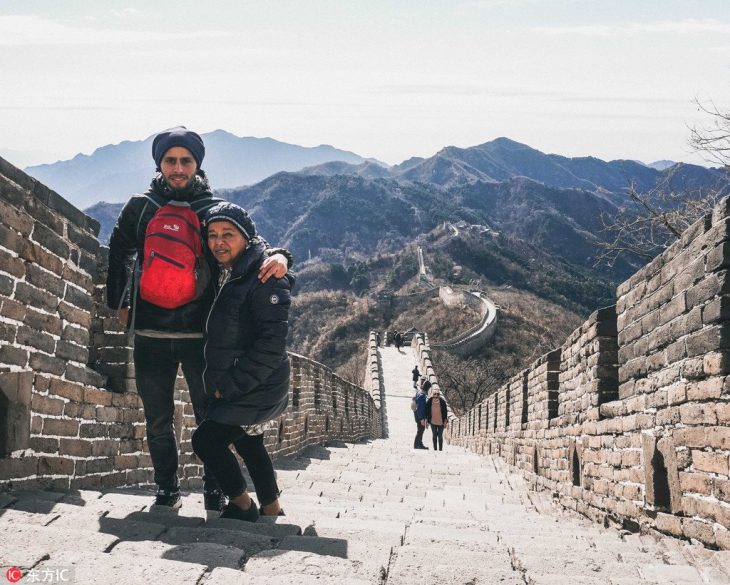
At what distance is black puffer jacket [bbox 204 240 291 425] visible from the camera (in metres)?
3.57

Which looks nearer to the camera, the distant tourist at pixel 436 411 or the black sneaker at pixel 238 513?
the black sneaker at pixel 238 513

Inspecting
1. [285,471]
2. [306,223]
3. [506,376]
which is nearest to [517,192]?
[306,223]

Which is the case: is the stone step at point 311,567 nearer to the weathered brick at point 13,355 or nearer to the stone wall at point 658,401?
the stone wall at point 658,401

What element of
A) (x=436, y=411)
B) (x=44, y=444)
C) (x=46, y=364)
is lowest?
(x=44, y=444)

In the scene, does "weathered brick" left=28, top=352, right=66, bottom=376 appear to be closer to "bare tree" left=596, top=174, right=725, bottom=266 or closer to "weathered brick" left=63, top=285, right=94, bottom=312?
"weathered brick" left=63, top=285, right=94, bottom=312

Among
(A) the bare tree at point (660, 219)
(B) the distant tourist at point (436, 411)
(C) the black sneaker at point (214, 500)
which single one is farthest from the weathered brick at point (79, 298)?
(B) the distant tourist at point (436, 411)

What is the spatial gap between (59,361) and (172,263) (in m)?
1.09

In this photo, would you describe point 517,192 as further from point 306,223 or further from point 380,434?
point 380,434

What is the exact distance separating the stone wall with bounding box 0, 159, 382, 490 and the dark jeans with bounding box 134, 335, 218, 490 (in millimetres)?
577

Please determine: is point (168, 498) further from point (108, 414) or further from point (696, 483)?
point (696, 483)

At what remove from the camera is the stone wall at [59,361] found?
12.8 feet

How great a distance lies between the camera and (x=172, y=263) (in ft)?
12.5

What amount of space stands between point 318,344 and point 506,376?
2525 cm

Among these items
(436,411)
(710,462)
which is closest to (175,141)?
(710,462)
